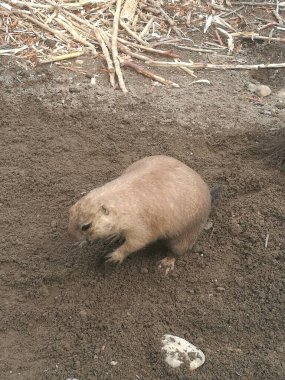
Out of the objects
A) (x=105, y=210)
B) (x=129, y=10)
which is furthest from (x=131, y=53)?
(x=105, y=210)

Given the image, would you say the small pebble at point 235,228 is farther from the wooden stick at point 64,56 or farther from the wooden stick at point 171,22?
Result: the wooden stick at point 171,22

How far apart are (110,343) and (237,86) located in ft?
12.2

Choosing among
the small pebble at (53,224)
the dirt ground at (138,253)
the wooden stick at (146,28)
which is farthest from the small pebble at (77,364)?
the wooden stick at (146,28)

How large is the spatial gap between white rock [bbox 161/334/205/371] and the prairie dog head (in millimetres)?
846

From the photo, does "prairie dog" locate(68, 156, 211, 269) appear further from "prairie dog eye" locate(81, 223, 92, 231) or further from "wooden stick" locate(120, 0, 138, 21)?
"wooden stick" locate(120, 0, 138, 21)

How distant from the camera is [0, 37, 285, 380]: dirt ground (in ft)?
11.4

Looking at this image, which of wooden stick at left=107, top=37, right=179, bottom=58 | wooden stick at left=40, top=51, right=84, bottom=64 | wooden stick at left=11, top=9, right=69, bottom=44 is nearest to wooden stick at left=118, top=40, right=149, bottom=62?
wooden stick at left=107, top=37, right=179, bottom=58

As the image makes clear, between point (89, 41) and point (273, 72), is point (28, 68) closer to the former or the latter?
point (89, 41)

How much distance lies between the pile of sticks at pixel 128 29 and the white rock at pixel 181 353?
3.17 meters

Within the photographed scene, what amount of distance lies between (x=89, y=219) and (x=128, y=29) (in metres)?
3.92

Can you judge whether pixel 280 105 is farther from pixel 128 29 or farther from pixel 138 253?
pixel 138 253

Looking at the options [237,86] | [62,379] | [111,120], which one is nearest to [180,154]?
[111,120]

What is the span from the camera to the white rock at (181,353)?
3373mm

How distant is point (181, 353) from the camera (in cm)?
342
